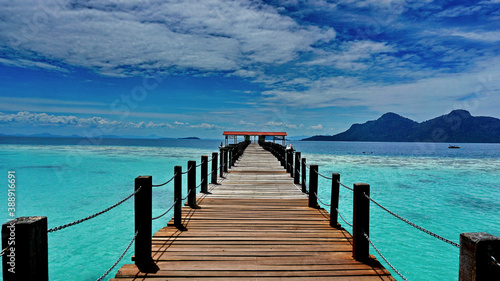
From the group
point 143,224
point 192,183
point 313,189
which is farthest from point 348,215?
point 143,224

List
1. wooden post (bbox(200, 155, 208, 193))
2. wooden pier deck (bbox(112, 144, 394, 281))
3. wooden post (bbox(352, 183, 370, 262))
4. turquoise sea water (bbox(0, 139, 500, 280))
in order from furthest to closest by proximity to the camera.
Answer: turquoise sea water (bbox(0, 139, 500, 280))
wooden post (bbox(200, 155, 208, 193))
wooden post (bbox(352, 183, 370, 262))
wooden pier deck (bbox(112, 144, 394, 281))

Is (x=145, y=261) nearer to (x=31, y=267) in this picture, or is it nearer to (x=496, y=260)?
(x=31, y=267)

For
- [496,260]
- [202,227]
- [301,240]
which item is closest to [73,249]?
[202,227]

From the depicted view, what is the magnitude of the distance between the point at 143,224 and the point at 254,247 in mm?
1835

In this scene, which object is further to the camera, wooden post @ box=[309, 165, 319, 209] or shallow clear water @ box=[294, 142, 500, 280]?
shallow clear water @ box=[294, 142, 500, 280]

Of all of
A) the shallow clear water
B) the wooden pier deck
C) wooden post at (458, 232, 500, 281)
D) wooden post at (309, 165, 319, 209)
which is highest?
wooden post at (458, 232, 500, 281)

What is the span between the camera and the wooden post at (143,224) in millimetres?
3896

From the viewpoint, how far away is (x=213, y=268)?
385 centimetres

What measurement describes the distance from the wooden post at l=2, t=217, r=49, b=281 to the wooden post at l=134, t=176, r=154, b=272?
5.71 ft

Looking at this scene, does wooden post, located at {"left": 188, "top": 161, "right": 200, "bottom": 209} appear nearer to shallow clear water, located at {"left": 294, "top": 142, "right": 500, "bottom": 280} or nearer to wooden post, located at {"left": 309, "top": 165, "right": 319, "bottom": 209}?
wooden post, located at {"left": 309, "top": 165, "right": 319, "bottom": 209}

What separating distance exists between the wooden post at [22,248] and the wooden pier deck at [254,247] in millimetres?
1671

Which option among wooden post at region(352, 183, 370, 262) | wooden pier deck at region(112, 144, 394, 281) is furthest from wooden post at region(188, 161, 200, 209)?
wooden post at region(352, 183, 370, 262)

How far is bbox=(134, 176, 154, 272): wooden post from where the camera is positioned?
3.90 meters

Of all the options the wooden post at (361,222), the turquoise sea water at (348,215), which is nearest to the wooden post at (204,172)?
the turquoise sea water at (348,215)
